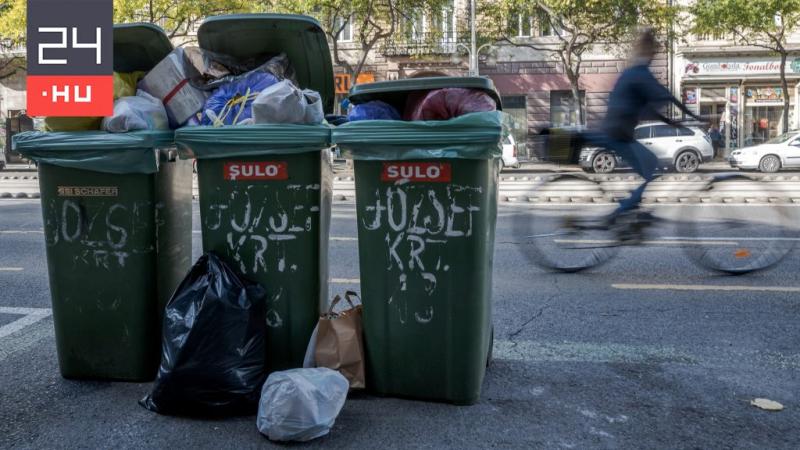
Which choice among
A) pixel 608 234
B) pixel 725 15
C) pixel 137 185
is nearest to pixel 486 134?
pixel 137 185

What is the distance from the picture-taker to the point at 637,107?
274 inches

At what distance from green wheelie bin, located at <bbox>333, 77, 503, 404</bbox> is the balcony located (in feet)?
94.7

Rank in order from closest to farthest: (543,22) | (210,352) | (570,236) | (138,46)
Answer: (210,352) < (138,46) < (570,236) < (543,22)

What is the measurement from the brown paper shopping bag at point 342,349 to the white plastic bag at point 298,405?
297 mm

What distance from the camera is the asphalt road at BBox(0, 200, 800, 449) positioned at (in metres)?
3.44

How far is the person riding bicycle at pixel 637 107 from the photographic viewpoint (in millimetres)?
6914

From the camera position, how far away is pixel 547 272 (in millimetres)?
7254

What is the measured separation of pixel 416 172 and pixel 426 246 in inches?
13.6

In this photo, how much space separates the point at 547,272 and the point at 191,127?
13.8 feet

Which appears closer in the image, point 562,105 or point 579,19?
point 579,19

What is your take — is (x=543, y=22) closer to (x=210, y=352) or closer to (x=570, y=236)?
(x=570, y=236)

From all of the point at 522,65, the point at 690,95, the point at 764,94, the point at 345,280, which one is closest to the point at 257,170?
the point at 345,280

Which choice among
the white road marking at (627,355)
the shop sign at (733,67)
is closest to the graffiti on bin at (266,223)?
the white road marking at (627,355)

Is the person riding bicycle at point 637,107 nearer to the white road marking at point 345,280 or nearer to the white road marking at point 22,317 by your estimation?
the white road marking at point 345,280
